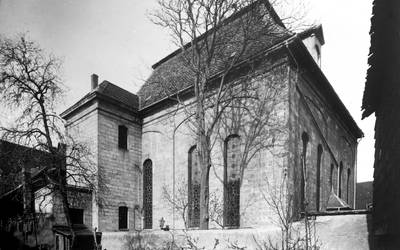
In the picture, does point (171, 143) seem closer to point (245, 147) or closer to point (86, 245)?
point (245, 147)

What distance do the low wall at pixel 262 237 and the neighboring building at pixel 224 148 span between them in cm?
308

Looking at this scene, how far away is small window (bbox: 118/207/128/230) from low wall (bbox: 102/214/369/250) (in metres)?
6.07

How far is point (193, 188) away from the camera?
14289mm

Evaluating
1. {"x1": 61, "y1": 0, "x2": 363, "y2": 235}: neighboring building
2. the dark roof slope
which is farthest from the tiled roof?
the dark roof slope

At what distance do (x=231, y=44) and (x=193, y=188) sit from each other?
7521 mm

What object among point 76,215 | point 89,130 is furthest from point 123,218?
point 89,130

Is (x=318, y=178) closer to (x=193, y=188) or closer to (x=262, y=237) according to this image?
(x=193, y=188)

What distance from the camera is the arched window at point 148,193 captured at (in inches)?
636

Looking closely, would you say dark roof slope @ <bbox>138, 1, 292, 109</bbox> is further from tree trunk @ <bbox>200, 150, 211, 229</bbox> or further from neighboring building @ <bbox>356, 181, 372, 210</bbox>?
neighboring building @ <bbox>356, 181, 372, 210</bbox>

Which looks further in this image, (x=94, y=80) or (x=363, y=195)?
(x=363, y=195)

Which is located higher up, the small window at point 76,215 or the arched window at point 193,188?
the arched window at point 193,188

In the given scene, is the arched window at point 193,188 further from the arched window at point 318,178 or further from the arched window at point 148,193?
the arched window at point 318,178

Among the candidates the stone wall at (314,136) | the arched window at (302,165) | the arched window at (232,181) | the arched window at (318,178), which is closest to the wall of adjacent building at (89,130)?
the arched window at (232,181)

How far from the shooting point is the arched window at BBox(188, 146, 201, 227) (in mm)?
13695
